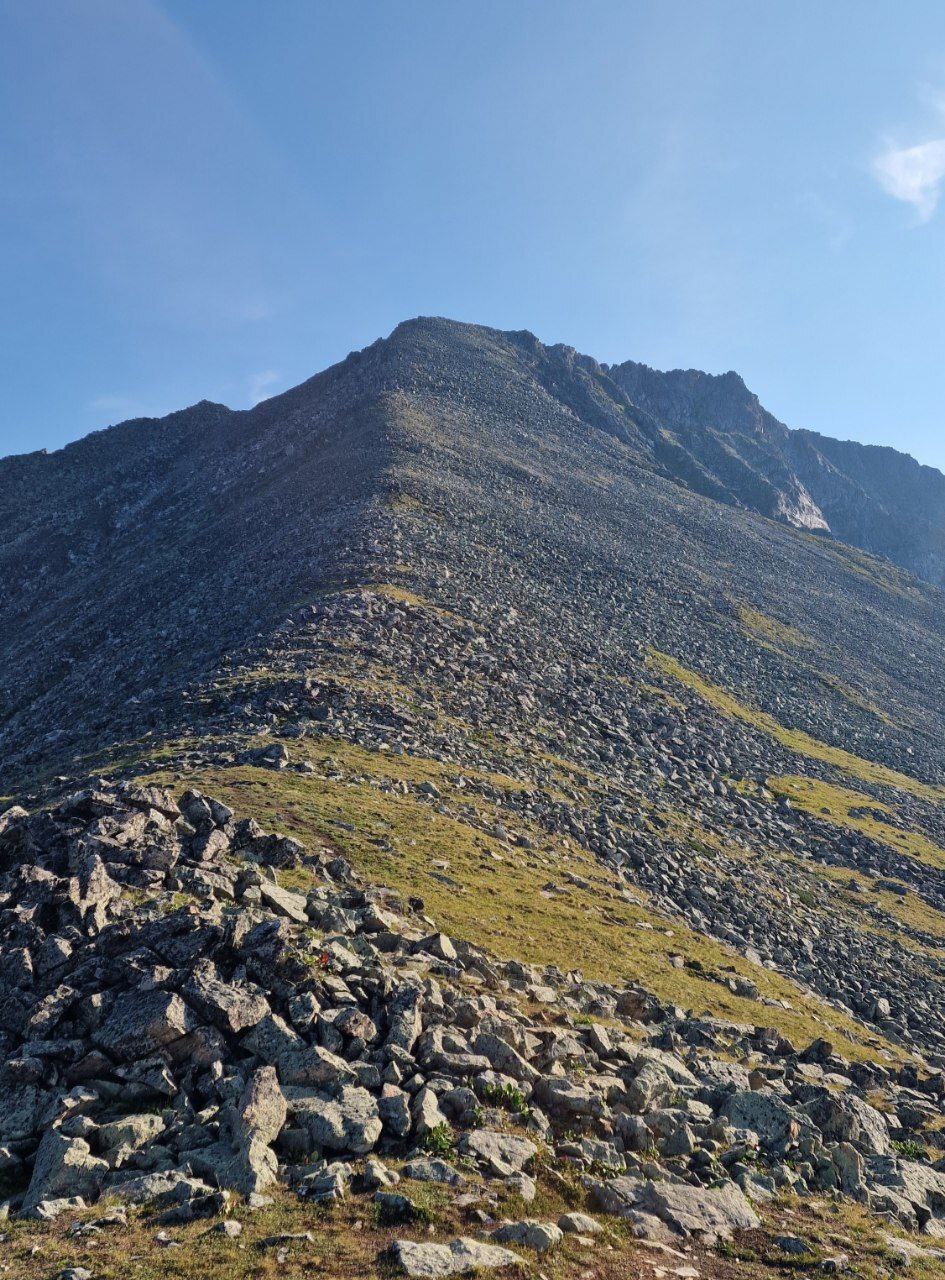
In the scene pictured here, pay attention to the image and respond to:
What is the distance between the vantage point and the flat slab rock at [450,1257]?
9062 mm

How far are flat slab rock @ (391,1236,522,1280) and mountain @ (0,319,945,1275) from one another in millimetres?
2018

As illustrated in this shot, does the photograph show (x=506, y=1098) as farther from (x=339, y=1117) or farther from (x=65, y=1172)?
(x=65, y=1172)

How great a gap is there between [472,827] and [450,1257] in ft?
75.4

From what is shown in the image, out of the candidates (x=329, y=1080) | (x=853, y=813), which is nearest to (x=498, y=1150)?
(x=329, y=1080)

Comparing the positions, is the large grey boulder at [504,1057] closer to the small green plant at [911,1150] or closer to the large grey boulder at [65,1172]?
the large grey boulder at [65,1172]

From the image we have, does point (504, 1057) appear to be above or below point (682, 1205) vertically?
above

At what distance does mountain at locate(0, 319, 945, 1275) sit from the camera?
13.2 m

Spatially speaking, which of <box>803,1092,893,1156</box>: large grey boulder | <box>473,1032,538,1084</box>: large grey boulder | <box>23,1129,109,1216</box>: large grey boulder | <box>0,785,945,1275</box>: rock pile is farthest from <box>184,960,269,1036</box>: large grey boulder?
<box>803,1092,893,1156</box>: large grey boulder

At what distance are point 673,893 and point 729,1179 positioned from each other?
22.3 m

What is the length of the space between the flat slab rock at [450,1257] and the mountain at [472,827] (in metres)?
2.02

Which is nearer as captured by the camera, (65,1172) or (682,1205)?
(65,1172)

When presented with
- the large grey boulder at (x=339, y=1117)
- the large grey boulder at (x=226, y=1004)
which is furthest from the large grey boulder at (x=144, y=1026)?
the large grey boulder at (x=339, y=1117)

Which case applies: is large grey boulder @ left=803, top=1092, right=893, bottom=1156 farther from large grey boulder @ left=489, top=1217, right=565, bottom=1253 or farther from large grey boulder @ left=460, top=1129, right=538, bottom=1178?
large grey boulder @ left=489, top=1217, right=565, bottom=1253

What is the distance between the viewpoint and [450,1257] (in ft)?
30.5
